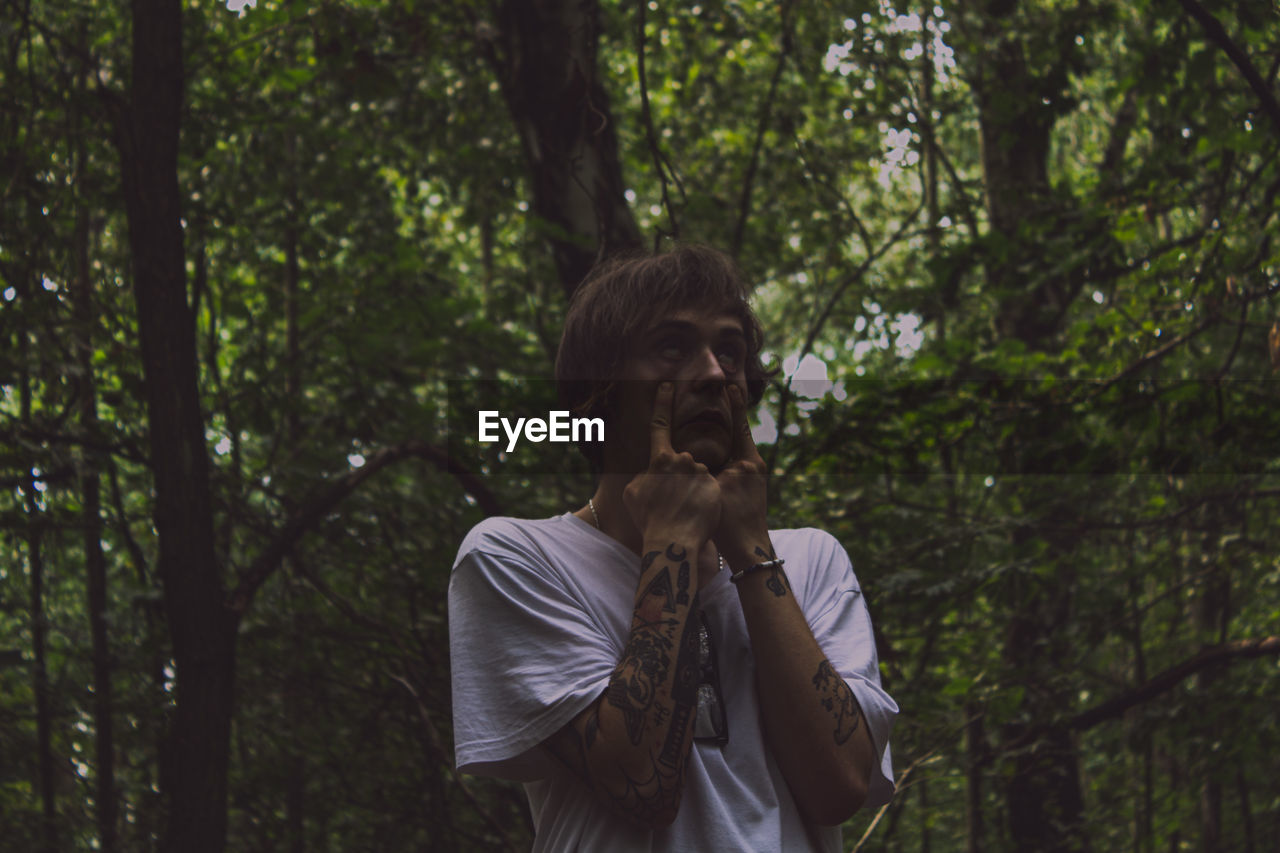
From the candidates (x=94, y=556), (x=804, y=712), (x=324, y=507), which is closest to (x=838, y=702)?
(x=804, y=712)

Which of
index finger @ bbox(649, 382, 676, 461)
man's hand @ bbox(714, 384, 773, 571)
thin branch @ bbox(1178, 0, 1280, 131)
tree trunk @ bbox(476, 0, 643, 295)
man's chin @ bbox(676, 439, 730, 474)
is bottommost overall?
man's hand @ bbox(714, 384, 773, 571)

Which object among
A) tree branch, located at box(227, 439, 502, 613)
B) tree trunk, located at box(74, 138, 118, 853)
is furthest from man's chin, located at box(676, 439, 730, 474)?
tree trunk, located at box(74, 138, 118, 853)

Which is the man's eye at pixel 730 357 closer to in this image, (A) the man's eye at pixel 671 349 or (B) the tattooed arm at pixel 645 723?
(A) the man's eye at pixel 671 349

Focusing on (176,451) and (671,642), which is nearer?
(671,642)

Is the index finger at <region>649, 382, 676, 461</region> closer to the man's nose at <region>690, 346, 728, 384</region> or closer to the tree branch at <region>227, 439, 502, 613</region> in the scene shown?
the man's nose at <region>690, 346, 728, 384</region>

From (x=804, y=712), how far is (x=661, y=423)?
0.48m

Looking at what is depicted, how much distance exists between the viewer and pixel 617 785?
1361 millimetres

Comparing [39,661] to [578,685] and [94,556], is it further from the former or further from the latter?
[578,685]

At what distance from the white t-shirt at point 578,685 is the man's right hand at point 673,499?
145 millimetres

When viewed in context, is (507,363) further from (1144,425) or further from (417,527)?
(1144,425)

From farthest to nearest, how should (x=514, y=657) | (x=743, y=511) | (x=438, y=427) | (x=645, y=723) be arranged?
1. (x=438, y=427)
2. (x=743, y=511)
3. (x=514, y=657)
4. (x=645, y=723)

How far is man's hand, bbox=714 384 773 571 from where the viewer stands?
159cm

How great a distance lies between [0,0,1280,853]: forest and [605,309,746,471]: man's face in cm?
122

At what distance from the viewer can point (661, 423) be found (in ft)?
5.46
